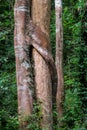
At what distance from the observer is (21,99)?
17.4ft

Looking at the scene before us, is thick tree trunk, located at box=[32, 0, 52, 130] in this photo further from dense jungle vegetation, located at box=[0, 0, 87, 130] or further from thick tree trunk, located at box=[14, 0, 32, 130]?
dense jungle vegetation, located at box=[0, 0, 87, 130]

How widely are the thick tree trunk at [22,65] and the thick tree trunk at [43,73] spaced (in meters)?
0.13

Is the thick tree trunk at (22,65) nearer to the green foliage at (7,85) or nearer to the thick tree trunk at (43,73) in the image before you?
the thick tree trunk at (43,73)

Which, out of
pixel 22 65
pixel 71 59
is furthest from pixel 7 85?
pixel 71 59

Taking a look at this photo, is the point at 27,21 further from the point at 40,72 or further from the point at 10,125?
the point at 10,125

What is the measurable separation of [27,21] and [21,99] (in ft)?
3.96

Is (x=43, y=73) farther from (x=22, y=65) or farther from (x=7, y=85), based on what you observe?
(x=7, y=85)

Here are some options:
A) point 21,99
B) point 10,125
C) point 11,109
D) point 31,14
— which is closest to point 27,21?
point 31,14

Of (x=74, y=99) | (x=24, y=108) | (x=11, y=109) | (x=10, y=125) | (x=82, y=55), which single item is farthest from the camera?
(x=82, y=55)

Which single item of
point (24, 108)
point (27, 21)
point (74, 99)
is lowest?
point (74, 99)

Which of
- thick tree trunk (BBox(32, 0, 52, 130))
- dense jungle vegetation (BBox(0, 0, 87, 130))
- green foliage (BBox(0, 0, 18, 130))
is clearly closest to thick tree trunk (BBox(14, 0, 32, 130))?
thick tree trunk (BBox(32, 0, 52, 130))

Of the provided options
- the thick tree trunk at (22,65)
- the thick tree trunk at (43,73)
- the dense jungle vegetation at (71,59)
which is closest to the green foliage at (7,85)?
the dense jungle vegetation at (71,59)

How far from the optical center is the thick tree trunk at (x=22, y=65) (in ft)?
17.3

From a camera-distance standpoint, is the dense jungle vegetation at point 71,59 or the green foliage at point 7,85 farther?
the dense jungle vegetation at point 71,59
